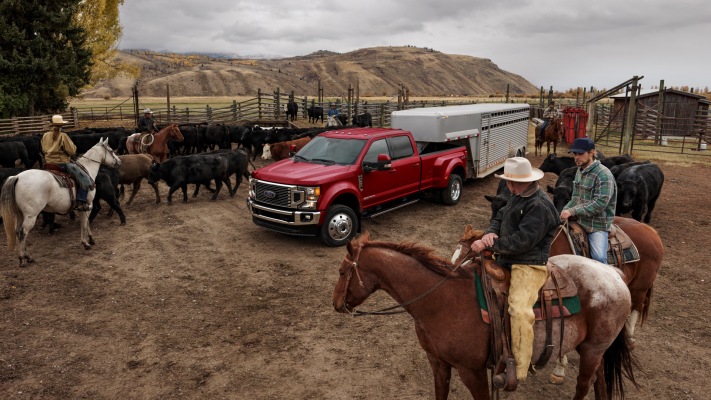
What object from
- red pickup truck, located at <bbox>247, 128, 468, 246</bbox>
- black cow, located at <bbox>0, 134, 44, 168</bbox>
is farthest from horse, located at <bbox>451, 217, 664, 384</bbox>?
black cow, located at <bbox>0, 134, 44, 168</bbox>

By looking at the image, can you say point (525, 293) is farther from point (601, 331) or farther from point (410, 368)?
point (410, 368)

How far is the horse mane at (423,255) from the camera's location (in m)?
3.86

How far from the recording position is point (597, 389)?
458cm

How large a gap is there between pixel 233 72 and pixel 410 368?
111037mm

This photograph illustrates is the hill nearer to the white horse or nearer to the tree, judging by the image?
the tree

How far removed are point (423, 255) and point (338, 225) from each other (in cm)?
549

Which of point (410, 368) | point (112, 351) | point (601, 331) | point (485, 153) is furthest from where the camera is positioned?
point (485, 153)

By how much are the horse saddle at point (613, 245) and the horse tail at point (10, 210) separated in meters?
9.23

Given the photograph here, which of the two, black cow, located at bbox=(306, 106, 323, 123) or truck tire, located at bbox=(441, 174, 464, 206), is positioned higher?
black cow, located at bbox=(306, 106, 323, 123)

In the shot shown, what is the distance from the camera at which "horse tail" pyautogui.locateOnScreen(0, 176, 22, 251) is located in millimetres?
8041

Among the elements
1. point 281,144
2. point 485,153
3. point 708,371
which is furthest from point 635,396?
point 281,144

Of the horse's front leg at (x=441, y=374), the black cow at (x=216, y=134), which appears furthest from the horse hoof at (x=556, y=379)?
the black cow at (x=216, y=134)

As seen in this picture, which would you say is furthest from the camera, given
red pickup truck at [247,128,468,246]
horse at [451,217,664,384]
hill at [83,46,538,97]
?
hill at [83,46,538,97]

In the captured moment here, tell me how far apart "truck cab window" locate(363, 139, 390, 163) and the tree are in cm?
2247
